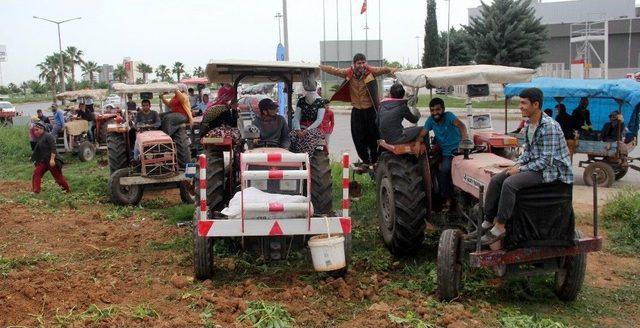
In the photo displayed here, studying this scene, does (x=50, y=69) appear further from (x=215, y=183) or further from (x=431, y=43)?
(x=215, y=183)

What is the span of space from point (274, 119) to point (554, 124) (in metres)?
3.65

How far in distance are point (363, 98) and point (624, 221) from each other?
13.8 ft

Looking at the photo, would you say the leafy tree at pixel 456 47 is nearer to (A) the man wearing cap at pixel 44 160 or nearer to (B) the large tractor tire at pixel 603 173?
(B) the large tractor tire at pixel 603 173

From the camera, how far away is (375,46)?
2056 inches

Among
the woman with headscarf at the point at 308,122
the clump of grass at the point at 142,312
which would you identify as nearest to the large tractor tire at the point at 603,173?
the woman with headscarf at the point at 308,122

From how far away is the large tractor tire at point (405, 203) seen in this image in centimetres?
754

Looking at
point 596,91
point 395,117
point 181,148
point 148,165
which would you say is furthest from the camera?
point 596,91

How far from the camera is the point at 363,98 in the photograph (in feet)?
34.1

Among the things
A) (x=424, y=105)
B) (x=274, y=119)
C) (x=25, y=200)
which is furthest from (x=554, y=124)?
(x=424, y=105)

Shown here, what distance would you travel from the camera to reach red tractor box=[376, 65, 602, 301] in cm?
614

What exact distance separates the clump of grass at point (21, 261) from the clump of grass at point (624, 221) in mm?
7184

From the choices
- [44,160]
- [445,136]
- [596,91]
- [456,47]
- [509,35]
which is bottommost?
[44,160]

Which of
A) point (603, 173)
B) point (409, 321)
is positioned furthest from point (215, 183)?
point (603, 173)

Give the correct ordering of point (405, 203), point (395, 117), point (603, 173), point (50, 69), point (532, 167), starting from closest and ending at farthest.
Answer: point (532, 167) < point (405, 203) < point (395, 117) < point (603, 173) < point (50, 69)
